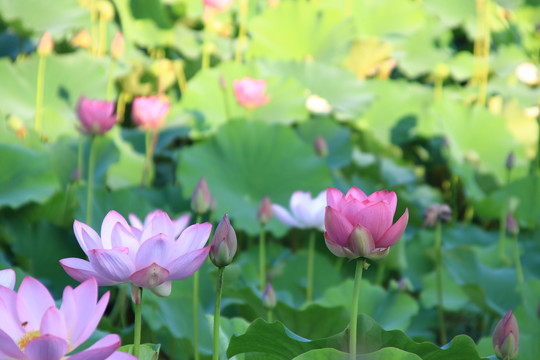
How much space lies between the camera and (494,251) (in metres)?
1.59

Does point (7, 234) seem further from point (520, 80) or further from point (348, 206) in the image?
point (520, 80)

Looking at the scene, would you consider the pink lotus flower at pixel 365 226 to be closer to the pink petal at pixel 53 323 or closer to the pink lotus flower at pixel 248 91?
the pink petal at pixel 53 323

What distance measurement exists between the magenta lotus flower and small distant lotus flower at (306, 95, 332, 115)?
5.48 feet

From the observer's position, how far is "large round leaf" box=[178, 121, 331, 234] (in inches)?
65.7

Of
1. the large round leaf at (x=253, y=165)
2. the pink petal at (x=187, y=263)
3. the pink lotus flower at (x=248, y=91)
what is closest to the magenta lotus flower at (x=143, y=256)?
the pink petal at (x=187, y=263)

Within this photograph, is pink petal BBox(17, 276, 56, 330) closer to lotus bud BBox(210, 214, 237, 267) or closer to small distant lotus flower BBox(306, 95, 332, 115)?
lotus bud BBox(210, 214, 237, 267)

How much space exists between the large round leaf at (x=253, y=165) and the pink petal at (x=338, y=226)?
3.57 ft

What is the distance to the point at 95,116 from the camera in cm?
122

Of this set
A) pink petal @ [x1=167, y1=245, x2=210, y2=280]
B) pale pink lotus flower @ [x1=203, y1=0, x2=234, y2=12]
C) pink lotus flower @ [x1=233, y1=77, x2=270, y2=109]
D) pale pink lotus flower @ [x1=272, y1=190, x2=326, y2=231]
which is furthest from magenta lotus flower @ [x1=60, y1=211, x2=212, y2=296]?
pale pink lotus flower @ [x1=203, y1=0, x2=234, y2=12]

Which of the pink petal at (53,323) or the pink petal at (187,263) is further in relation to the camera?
the pink petal at (187,263)

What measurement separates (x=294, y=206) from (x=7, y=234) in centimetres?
68

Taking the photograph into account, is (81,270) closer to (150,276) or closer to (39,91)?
(150,276)

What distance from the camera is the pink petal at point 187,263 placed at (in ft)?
1.76

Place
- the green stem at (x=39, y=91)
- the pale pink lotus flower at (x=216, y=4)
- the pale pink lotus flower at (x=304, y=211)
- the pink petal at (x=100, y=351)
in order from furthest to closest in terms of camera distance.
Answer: the pale pink lotus flower at (x=216, y=4), the green stem at (x=39, y=91), the pale pink lotus flower at (x=304, y=211), the pink petal at (x=100, y=351)
